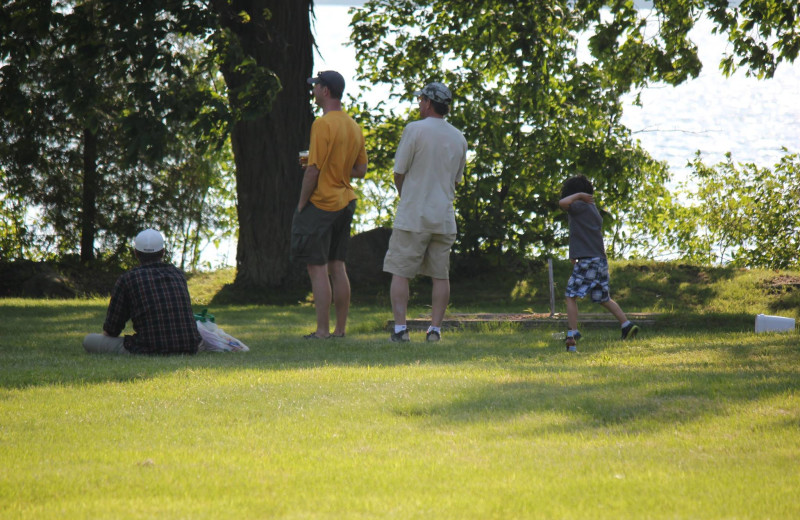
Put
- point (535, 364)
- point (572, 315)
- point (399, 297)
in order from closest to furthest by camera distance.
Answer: point (535, 364), point (572, 315), point (399, 297)

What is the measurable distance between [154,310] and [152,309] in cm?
2

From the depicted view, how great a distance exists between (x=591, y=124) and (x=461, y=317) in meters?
6.95

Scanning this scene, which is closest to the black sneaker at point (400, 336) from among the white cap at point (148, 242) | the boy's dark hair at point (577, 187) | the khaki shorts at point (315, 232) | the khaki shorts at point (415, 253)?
the khaki shorts at point (415, 253)

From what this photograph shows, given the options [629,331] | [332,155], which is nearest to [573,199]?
[629,331]

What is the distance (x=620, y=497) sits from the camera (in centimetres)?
319

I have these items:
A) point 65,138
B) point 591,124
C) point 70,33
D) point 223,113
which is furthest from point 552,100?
point 65,138

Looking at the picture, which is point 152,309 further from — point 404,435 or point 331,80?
point 404,435

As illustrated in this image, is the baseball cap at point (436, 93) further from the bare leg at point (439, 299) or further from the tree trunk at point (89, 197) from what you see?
the tree trunk at point (89, 197)

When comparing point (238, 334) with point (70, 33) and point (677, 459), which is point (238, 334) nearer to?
point (70, 33)

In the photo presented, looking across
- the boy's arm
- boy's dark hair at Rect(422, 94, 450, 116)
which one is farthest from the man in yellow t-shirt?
the boy's arm

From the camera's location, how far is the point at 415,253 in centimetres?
807

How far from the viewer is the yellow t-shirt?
8.30 m

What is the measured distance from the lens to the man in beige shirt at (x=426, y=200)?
798 centimetres

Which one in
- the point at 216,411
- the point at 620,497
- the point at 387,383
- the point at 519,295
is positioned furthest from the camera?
the point at 519,295
